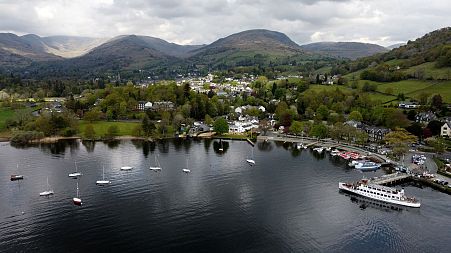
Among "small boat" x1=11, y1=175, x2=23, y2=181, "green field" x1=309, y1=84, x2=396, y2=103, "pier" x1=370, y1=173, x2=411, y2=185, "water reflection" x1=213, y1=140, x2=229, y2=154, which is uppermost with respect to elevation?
"green field" x1=309, y1=84, x2=396, y2=103

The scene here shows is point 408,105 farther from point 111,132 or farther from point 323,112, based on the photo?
point 111,132

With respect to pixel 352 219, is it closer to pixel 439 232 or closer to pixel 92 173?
pixel 439 232

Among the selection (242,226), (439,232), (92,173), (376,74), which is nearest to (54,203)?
(92,173)

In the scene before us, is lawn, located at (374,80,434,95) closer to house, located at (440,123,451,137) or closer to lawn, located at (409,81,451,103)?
lawn, located at (409,81,451,103)

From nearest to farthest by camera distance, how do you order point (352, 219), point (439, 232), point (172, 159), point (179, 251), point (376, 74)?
1. point (179, 251)
2. point (439, 232)
3. point (352, 219)
4. point (172, 159)
5. point (376, 74)

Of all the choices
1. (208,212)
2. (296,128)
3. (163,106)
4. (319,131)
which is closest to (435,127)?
(319,131)

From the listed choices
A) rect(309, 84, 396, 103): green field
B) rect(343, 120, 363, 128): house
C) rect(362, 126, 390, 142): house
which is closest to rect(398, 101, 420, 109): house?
rect(309, 84, 396, 103): green field
